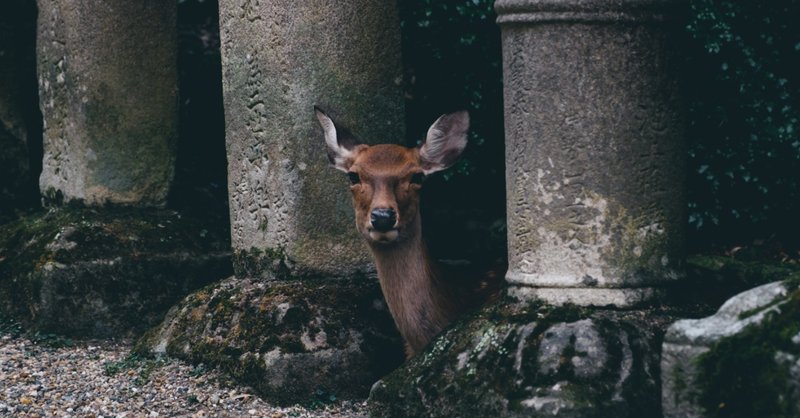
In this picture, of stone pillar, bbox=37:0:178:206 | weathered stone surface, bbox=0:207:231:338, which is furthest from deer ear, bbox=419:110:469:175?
stone pillar, bbox=37:0:178:206

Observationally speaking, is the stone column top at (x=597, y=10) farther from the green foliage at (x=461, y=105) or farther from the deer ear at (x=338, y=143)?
the green foliage at (x=461, y=105)

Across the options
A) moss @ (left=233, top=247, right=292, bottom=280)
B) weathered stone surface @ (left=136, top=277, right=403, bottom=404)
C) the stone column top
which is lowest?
weathered stone surface @ (left=136, top=277, right=403, bottom=404)

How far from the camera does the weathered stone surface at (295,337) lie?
21.8 ft

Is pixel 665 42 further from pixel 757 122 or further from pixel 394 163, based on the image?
pixel 757 122

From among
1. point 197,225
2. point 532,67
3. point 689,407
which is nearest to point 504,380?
point 689,407

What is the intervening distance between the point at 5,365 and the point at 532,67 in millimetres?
3506

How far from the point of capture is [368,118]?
7.09 meters

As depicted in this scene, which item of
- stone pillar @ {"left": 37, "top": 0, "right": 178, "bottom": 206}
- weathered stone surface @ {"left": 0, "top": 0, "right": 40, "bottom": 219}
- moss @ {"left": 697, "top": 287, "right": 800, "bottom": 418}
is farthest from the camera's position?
weathered stone surface @ {"left": 0, "top": 0, "right": 40, "bottom": 219}

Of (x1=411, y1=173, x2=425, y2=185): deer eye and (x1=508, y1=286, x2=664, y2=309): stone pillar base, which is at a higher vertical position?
(x1=411, y1=173, x2=425, y2=185): deer eye

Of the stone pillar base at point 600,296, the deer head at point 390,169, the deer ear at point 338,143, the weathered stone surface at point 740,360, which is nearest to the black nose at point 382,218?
the deer head at point 390,169

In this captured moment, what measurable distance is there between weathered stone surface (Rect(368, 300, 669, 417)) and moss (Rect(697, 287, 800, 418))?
0.62 metres

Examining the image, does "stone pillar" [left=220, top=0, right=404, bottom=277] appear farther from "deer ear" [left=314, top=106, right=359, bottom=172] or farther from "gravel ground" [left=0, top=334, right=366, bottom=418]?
"gravel ground" [left=0, top=334, right=366, bottom=418]

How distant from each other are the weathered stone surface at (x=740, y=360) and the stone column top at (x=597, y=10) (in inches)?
54.1

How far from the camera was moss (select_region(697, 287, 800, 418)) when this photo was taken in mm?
4496
